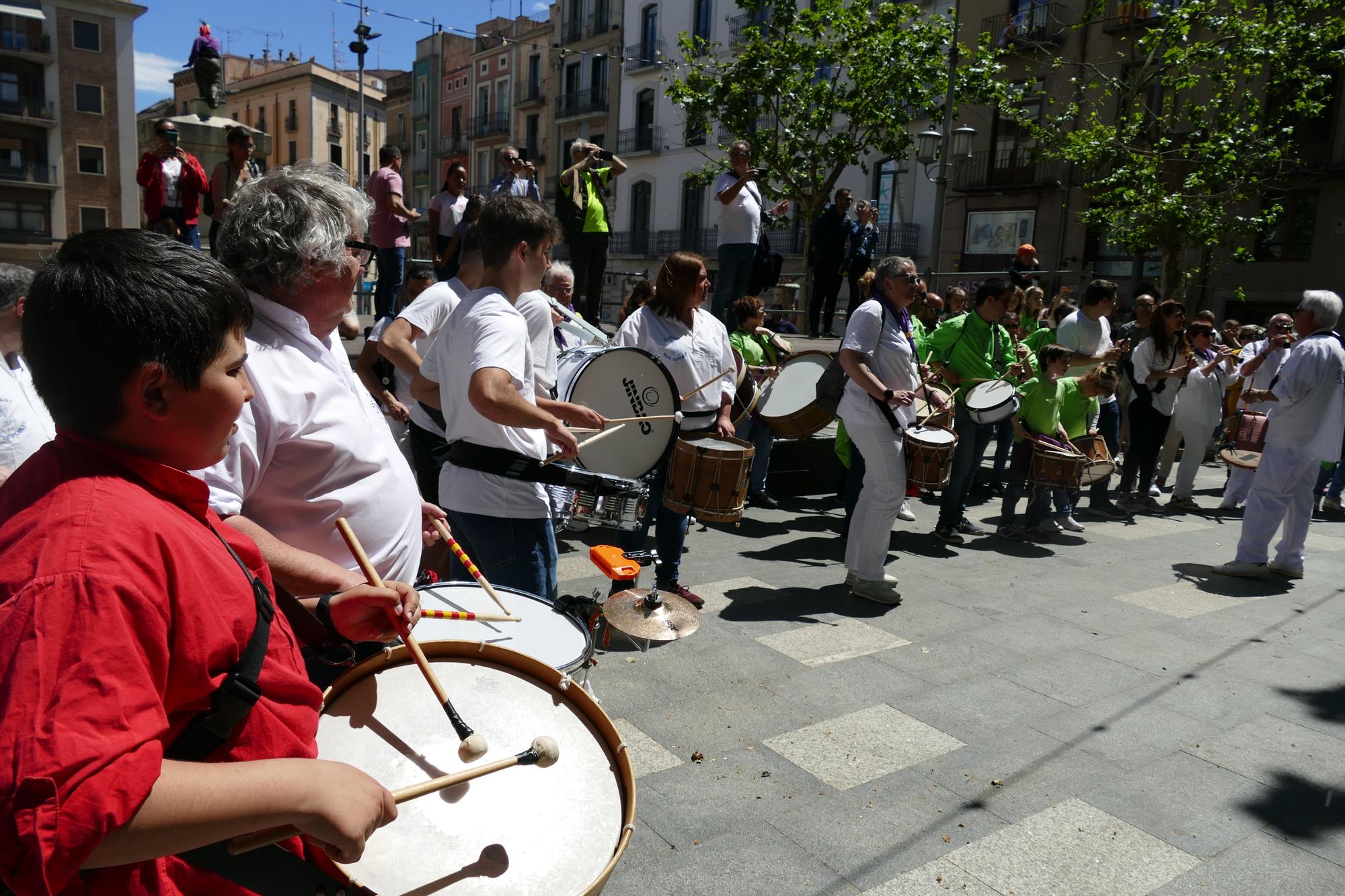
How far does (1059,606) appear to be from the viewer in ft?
20.0

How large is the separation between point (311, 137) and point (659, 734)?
60968 mm

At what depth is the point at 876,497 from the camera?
5867 mm

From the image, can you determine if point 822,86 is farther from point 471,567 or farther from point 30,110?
point 30,110

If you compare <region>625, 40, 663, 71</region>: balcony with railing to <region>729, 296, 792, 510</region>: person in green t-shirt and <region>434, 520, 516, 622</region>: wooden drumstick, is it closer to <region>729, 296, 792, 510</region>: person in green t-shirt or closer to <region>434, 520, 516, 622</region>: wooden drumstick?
<region>729, 296, 792, 510</region>: person in green t-shirt

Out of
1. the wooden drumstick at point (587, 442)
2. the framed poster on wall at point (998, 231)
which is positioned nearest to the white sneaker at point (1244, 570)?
the wooden drumstick at point (587, 442)

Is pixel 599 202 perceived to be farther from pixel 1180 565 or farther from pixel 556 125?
pixel 556 125

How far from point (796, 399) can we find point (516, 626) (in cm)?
594

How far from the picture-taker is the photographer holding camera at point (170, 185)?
8.55 m

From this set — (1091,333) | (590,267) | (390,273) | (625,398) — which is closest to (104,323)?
(625,398)

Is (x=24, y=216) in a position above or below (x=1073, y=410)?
above

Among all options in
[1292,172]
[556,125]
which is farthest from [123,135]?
[1292,172]

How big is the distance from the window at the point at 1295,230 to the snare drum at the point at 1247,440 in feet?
56.9

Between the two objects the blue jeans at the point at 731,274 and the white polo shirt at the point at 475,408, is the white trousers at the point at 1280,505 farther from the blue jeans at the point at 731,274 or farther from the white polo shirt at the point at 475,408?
the white polo shirt at the point at 475,408

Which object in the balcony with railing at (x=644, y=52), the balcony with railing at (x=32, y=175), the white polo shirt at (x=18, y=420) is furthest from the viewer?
the balcony with railing at (x=32, y=175)
